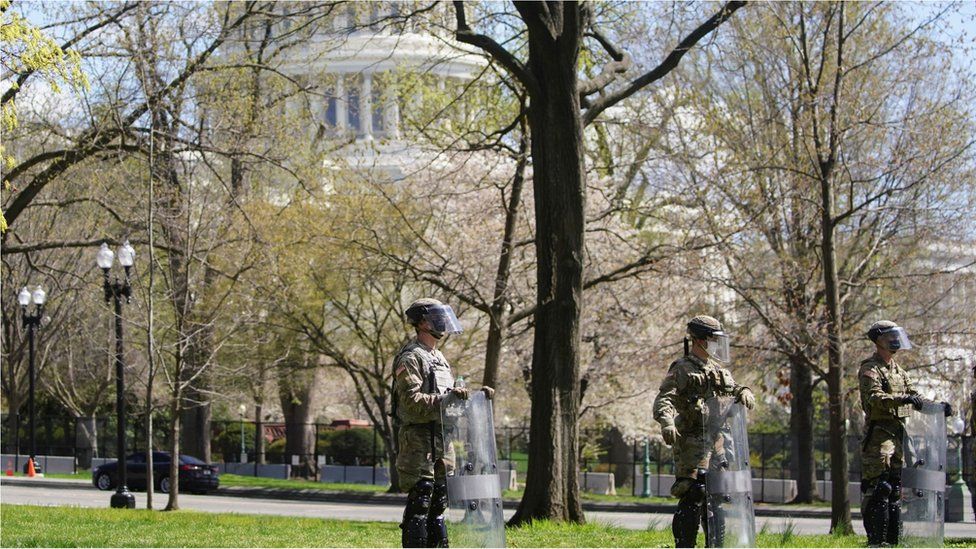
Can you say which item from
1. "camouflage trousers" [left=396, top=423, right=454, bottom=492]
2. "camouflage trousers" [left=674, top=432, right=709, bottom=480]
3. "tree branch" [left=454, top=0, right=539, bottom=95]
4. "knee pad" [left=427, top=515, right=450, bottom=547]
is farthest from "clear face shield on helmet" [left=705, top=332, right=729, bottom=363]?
"tree branch" [left=454, top=0, right=539, bottom=95]

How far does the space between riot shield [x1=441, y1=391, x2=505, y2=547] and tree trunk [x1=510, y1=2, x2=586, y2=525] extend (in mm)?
7329

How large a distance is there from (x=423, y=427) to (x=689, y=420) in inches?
69.9

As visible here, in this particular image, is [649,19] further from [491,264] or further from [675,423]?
[675,423]

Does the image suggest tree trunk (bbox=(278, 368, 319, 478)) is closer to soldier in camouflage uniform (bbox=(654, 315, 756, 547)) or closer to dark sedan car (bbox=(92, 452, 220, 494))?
dark sedan car (bbox=(92, 452, 220, 494))

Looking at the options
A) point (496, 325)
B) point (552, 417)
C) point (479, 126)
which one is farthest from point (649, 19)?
point (552, 417)

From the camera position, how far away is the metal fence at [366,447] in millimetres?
35000

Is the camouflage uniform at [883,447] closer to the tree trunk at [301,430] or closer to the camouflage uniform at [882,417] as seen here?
the camouflage uniform at [882,417]

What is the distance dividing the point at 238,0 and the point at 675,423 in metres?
14.5

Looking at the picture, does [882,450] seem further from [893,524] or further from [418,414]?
[418,414]

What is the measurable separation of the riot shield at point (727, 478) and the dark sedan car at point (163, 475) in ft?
88.4

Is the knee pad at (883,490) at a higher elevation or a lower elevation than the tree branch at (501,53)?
lower

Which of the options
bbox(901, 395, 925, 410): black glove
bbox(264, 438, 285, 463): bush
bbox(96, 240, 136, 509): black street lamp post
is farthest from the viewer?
bbox(264, 438, 285, 463): bush

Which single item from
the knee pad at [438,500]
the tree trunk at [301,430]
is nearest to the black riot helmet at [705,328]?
the knee pad at [438,500]

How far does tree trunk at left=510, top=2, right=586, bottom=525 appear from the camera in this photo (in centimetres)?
1498
